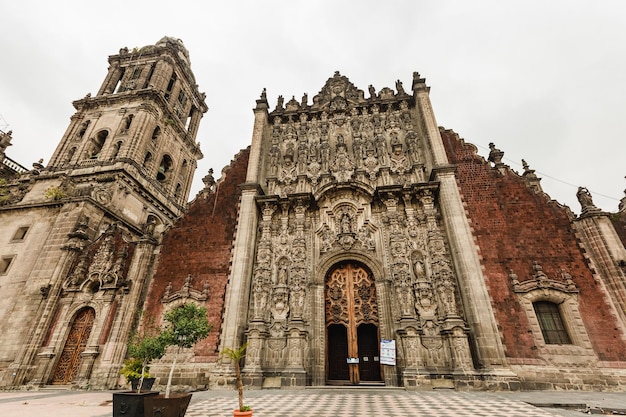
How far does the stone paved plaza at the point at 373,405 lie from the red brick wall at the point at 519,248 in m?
2.45

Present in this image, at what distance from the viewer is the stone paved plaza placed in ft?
24.3

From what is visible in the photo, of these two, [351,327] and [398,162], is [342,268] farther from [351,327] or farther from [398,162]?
[398,162]

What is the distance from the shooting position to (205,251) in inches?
660

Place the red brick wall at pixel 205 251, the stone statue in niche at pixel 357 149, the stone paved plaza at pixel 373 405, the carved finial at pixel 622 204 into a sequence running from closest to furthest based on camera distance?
the stone paved plaza at pixel 373 405
the carved finial at pixel 622 204
the red brick wall at pixel 205 251
the stone statue in niche at pixel 357 149

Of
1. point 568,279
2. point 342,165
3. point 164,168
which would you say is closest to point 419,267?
point 568,279

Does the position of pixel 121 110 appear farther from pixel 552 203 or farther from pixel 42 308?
pixel 552 203

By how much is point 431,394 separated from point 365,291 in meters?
5.17

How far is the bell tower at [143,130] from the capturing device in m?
25.9

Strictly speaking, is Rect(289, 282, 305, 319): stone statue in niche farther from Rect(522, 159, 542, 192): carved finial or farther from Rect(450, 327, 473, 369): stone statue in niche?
Rect(522, 159, 542, 192): carved finial

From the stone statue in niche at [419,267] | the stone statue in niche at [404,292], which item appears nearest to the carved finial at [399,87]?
the stone statue in niche at [419,267]

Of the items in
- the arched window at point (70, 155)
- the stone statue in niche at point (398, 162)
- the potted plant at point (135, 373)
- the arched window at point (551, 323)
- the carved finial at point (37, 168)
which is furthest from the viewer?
the arched window at point (70, 155)

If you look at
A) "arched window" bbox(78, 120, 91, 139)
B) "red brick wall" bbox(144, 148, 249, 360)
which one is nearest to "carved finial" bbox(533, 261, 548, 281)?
"red brick wall" bbox(144, 148, 249, 360)

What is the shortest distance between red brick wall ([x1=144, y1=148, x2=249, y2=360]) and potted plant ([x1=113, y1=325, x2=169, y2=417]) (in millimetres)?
2496

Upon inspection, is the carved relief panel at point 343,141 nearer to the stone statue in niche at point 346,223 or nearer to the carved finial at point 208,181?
the stone statue in niche at point 346,223
